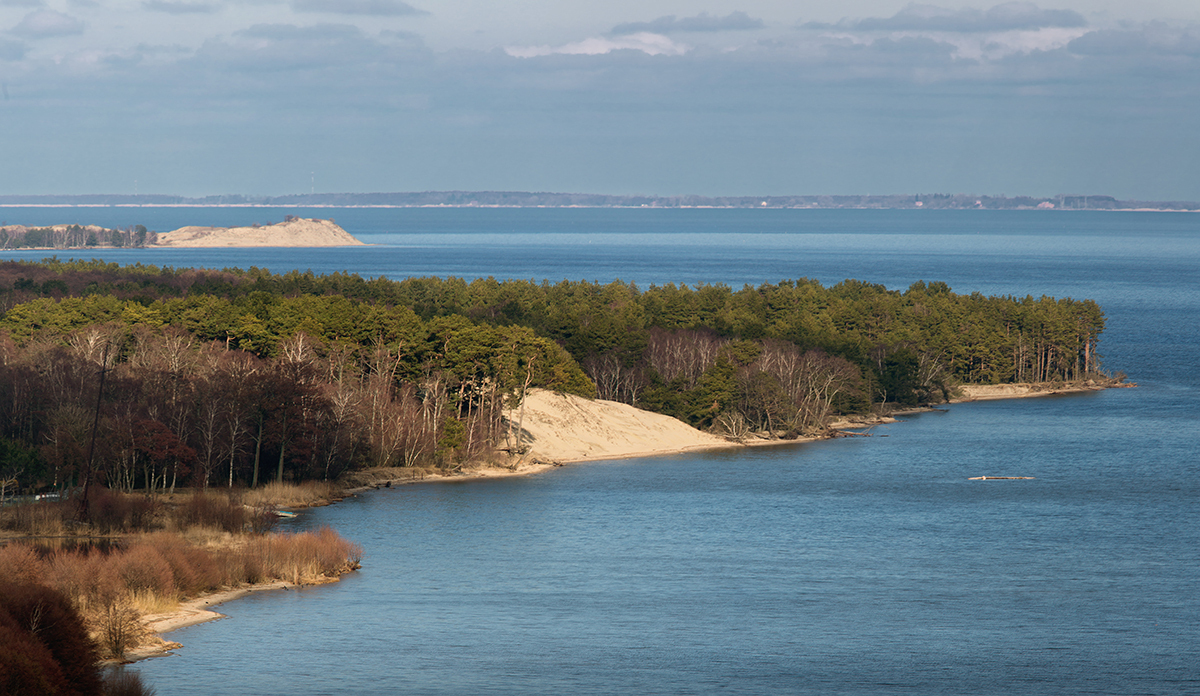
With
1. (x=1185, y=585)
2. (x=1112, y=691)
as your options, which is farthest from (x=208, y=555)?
(x=1185, y=585)

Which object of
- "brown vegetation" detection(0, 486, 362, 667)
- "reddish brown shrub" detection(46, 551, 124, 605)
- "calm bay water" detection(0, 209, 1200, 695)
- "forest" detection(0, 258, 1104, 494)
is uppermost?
"forest" detection(0, 258, 1104, 494)

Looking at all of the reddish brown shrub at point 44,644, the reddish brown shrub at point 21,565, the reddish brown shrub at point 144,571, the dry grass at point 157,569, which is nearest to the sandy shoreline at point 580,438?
the dry grass at point 157,569

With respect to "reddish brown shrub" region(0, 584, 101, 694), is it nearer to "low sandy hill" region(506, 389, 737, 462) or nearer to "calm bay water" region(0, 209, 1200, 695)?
"calm bay water" region(0, 209, 1200, 695)

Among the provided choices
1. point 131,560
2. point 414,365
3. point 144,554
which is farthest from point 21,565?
point 414,365

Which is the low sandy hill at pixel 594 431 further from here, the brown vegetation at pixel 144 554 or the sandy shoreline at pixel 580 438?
the brown vegetation at pixel 144 554

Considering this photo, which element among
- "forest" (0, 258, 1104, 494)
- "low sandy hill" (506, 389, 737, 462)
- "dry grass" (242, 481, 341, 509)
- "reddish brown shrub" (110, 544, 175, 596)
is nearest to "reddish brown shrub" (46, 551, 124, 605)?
"reddish brown shrub" (110, 544, 175, 596)

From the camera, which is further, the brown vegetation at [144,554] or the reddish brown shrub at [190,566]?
the reddish brown shrub at [190,566]
